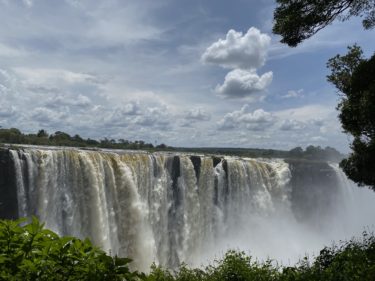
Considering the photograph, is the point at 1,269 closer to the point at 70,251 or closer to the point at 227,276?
the point at 70,251

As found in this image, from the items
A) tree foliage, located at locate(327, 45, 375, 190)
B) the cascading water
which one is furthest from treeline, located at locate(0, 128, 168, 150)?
tree foliage, located at locate(327, 45, 375, 190)

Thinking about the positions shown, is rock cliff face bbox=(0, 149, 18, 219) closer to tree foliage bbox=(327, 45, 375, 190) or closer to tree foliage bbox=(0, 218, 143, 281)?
tree foliage bbox=(327, 45, 375, 190)

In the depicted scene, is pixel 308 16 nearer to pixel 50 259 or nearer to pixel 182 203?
pixel 50 259

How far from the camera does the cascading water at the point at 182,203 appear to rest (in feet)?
63.6

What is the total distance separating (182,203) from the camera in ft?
89.8

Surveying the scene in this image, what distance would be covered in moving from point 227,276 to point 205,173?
795 inches

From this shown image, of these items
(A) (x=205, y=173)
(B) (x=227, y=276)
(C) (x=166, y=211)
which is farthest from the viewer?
(A) (x=205, y=173)

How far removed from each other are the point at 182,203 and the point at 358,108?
18.0m

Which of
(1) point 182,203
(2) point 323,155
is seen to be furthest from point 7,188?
(2) point 323,155

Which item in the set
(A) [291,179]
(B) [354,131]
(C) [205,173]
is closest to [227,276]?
(B) [354,131]

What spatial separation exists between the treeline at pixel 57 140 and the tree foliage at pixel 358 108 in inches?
1051

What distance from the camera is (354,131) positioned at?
11.4 meters

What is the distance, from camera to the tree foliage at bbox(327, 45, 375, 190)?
1000 centimetres

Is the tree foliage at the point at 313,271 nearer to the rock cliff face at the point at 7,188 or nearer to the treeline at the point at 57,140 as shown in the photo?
the rock cliff face at the point at 7,188
